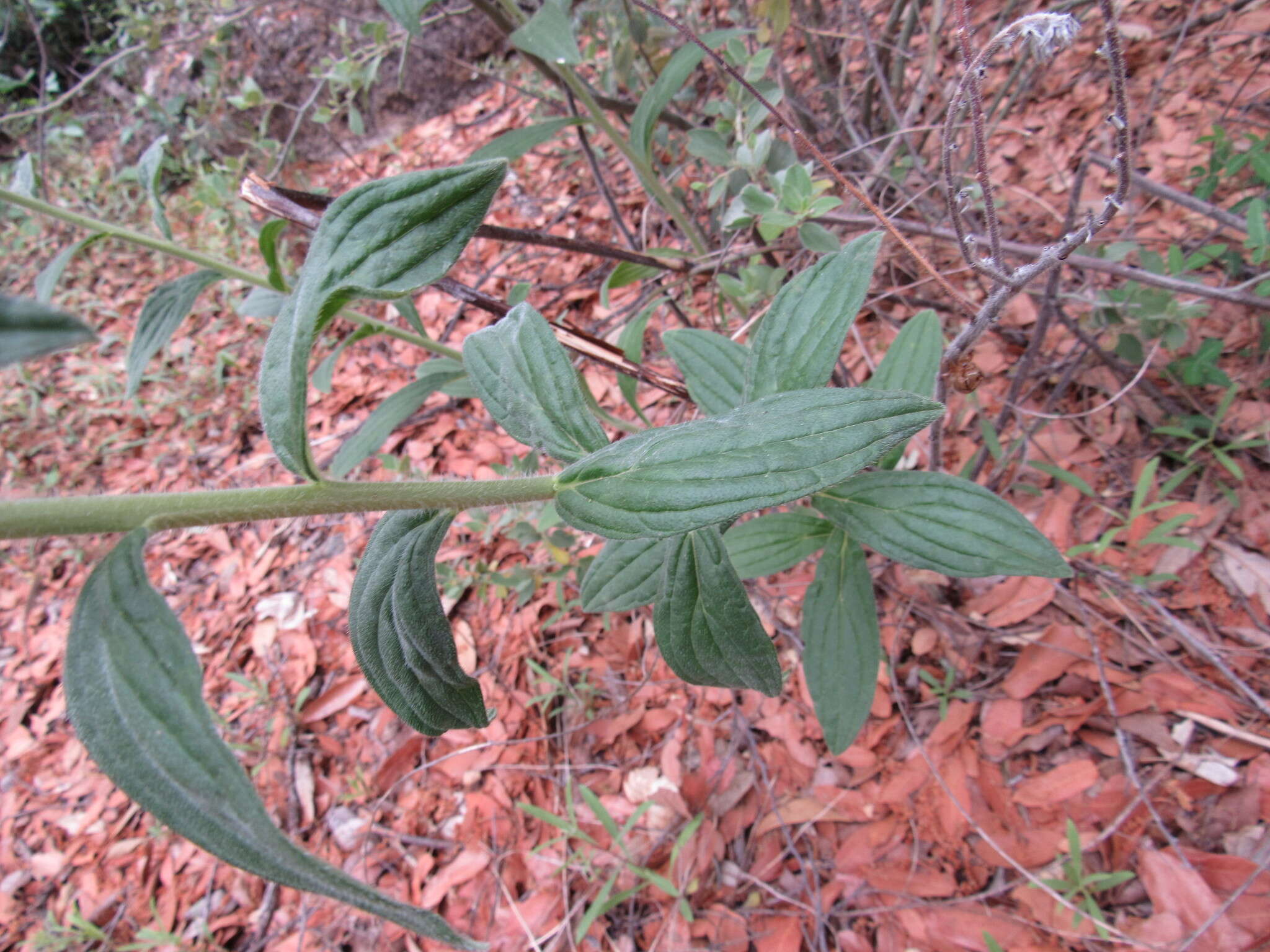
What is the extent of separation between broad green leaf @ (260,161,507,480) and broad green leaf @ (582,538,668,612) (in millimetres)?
549

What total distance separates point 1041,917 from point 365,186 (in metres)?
1.60

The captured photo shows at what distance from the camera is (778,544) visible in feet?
3.90

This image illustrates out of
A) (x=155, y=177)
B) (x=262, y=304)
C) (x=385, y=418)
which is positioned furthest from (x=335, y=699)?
(x=155, y=177)

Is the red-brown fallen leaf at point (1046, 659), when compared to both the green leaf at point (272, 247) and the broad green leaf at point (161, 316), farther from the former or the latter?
the broad green leaf at point (161, 316)

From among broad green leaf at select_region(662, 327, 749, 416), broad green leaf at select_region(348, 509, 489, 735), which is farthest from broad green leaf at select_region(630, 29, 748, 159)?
broad green leaf at select_region(348, 509, 489, 735)

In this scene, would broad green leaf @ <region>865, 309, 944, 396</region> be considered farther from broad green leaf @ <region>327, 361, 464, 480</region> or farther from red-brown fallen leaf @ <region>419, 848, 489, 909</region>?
red-brown fallen leaf @ <region>419, 848, 489, 909</region>

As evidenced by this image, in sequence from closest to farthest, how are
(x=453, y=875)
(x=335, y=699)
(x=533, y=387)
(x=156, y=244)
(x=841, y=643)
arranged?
(x=533, y=387) → (x=841, y=643) → (x=156, y=244) → (x=453, y=875) → (x=335, y=699)

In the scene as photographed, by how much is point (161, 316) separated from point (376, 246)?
89 centimetres

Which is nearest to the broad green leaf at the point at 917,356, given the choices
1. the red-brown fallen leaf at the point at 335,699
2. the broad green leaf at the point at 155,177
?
the broad green leaf at the point at 155,177

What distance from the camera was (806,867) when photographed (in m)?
1.50

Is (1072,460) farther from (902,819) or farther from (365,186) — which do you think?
(365,186)

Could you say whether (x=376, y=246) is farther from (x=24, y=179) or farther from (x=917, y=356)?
(x=24, y=179)

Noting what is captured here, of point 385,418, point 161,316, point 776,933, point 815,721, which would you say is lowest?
point 776,933

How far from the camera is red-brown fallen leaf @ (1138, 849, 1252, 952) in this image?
1185 millimetres
